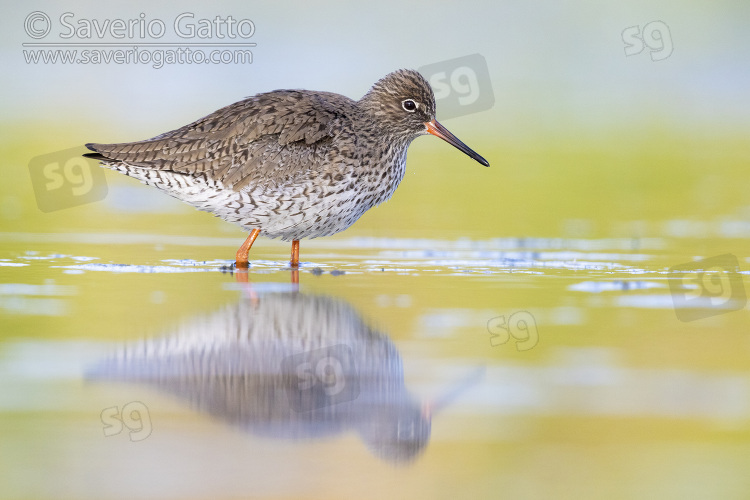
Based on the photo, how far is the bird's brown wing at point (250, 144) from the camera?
9.55m

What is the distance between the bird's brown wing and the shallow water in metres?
0.78

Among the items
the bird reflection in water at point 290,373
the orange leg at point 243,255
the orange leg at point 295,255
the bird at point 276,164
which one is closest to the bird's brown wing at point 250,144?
the bird at point 276,164

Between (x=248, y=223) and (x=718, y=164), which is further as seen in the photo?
(x=718, y=164)

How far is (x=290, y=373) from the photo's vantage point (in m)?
5.93

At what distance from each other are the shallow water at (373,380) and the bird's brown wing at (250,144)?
0.78m

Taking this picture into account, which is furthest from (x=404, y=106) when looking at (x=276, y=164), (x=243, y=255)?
(x=243, y=255)

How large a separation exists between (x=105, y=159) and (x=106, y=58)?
50.2ft

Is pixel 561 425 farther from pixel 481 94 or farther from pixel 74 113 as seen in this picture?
pixel 481 94

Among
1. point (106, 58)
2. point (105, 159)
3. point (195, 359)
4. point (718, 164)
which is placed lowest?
point (195, 359)

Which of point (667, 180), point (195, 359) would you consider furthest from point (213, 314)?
point (667, 180)

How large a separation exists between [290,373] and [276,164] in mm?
3848

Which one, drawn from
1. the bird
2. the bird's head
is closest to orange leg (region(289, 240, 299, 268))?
the bird

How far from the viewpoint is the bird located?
31.1ft

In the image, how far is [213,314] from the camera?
723 centimetres
